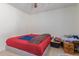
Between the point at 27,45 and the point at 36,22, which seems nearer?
the point at 27,45

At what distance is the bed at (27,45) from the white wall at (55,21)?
0.26 ft

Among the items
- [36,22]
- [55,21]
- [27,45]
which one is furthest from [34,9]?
[27,45]

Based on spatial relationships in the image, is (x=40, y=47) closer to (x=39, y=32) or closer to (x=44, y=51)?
(x=44, y=51)

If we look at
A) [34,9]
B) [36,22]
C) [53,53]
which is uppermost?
[34,9]

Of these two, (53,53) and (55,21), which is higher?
(55,21)

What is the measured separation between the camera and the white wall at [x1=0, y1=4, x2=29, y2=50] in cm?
83

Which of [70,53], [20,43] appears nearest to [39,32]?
[20,43]

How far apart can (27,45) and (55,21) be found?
328mm

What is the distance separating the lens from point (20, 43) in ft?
2.64

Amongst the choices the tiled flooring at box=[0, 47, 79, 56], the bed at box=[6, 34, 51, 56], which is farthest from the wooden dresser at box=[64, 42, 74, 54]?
the bed at box=[6, 34, 51, 56]

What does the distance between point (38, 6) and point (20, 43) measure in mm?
361

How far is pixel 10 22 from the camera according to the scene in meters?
0.86

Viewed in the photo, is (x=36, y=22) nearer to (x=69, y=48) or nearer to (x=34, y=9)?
(x=34, y=9)

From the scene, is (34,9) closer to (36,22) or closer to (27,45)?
(36,22)
